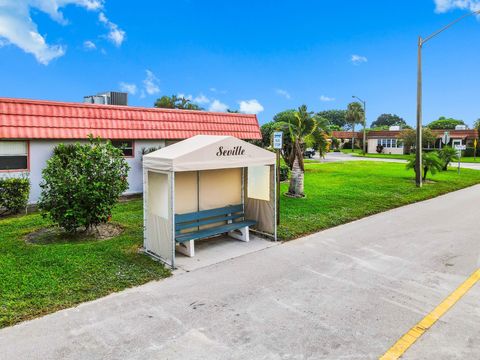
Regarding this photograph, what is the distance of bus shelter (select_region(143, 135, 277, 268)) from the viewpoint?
24.0 ft

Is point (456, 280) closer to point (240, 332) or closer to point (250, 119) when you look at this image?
point (240, 332)

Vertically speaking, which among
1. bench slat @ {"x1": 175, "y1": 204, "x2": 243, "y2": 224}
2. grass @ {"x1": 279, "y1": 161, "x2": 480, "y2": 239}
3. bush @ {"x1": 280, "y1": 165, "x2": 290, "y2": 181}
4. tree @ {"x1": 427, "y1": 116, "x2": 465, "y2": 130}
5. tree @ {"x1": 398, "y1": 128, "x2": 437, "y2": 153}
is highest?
tree @ {"x1": 427, "y1": 116, "x2": 465, "y2": 130}

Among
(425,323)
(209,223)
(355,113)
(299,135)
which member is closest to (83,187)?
(209,223)

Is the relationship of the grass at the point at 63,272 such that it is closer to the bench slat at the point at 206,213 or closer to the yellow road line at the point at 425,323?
the bench slat at the point at 206,213

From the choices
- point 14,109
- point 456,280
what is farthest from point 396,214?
point 14,109

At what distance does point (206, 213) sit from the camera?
858 centimetres

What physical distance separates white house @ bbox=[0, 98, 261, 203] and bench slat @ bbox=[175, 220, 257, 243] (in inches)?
162

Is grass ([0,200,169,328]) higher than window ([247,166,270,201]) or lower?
lower

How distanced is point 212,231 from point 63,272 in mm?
3001

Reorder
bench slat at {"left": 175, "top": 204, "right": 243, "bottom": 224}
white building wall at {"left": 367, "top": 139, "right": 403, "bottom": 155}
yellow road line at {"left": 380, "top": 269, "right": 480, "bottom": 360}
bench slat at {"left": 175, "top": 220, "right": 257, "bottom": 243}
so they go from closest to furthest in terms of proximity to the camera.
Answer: yellow road line at {"left": 380, "top": 269, "right": 480, "bottom": 360} < bench slat at {"left": 175, "top": 220, "right": 257, "bottom": 243} < bench slat at {"left": 175, "top": 204, "right": 243, "bottom": 224} < white building wall at {"left": 367, "top": 139, "right": 403, "bottom": 155}

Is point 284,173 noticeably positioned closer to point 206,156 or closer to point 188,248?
point 188,248

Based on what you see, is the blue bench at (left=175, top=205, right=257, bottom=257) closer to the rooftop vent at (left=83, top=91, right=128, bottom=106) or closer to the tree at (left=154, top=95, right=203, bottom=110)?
the rooftop vent at (left=83, top=91, right=128, bottom=106)

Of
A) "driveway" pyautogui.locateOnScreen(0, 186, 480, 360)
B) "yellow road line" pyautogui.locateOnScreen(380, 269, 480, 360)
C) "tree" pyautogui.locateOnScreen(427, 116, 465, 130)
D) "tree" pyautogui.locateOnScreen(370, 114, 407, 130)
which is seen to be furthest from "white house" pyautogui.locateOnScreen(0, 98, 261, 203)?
"tree" pyautogui.locateOnScreen(370, 114, 407, 130)

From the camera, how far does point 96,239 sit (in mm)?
8836
